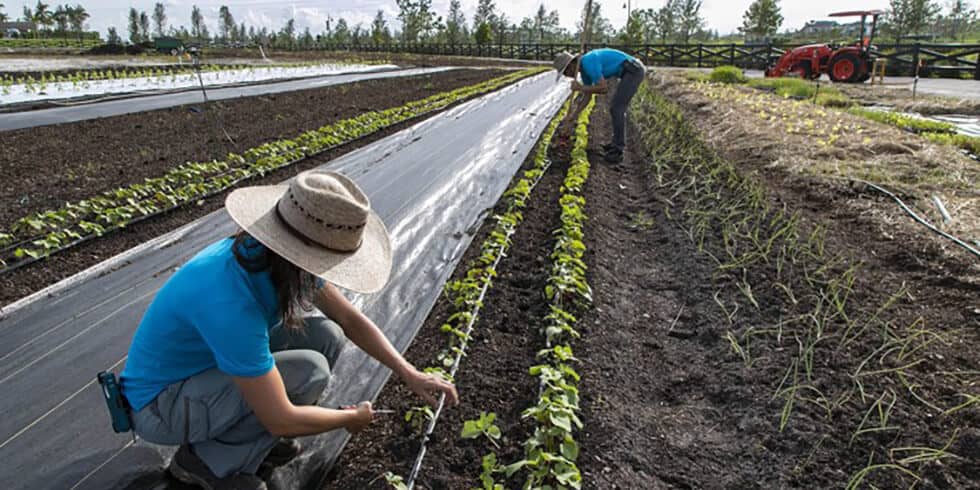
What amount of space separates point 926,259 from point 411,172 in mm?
4377

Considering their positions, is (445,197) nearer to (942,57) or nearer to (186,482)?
(186,482)

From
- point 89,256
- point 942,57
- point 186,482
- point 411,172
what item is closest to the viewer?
point 186,482

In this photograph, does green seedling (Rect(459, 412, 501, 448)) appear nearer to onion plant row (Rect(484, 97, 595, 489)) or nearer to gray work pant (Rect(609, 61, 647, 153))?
onion plant row (Rect(484, 97, 595, 489))

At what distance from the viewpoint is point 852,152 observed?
6.05 metres

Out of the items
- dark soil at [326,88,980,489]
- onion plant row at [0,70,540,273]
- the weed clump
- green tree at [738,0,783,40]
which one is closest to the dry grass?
dark soil at [326,88,980,489]

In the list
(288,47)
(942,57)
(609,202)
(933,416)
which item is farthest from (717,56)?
(288,47)

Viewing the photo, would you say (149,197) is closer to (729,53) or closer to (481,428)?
(481,428)

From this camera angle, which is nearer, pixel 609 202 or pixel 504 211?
pixel 504 211

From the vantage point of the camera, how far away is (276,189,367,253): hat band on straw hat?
149 cm

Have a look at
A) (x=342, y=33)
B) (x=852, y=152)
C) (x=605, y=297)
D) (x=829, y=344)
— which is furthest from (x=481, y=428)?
(x=342, y=33)

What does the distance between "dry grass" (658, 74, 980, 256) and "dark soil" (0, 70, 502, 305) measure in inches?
187

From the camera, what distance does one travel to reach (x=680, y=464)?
7.22 feet

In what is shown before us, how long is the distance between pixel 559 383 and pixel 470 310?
3.09ft

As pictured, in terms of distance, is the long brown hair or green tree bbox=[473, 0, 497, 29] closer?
the long brown hair
